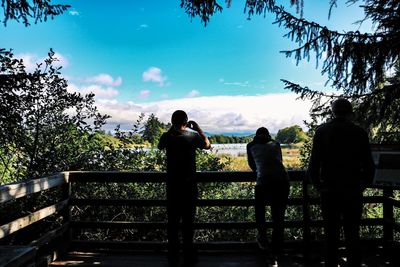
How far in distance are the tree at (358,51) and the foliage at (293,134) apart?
2404mm

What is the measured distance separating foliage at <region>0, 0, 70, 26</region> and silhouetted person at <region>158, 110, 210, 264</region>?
255 cm

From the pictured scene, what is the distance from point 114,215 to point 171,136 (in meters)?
3.20

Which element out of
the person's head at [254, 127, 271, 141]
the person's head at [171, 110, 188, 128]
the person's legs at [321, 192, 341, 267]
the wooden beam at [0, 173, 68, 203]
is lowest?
the person's legs at [321, 192, 341, 267]

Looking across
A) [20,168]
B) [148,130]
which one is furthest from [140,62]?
[20,168]

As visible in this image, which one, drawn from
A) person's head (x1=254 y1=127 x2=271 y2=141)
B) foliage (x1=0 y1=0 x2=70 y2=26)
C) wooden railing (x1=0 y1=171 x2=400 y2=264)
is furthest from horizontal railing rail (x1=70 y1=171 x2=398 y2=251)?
foliage (x1=0 y1=0 x2=70 y2=26)

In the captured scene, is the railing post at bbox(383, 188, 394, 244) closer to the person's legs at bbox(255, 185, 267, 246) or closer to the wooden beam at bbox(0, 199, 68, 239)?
the person's legs at bbox(255, 185, 267, 246)

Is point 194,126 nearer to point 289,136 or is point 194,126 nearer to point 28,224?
point 28,224

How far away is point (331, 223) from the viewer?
347 centimetres

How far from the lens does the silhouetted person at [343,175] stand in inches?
133

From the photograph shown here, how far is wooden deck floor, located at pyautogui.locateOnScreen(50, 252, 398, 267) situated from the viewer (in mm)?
4367

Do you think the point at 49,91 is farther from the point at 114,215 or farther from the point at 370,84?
the point at 370,84

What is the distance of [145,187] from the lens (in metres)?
7.04

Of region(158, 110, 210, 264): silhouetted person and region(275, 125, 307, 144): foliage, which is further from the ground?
region(275, 125, 307, 144): foliage

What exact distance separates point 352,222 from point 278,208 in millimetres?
978
